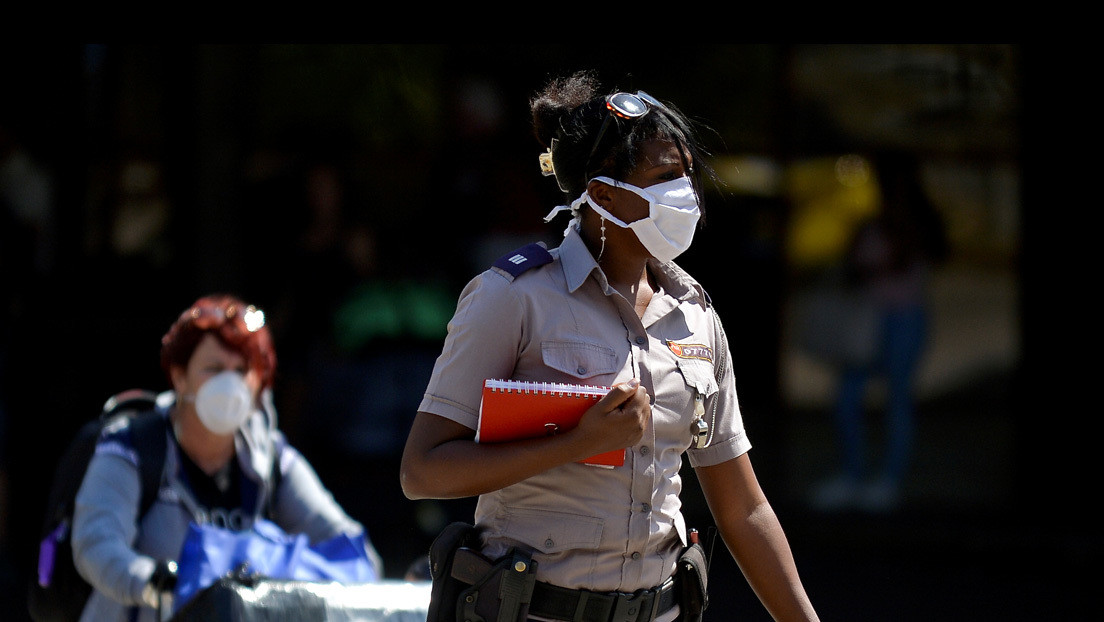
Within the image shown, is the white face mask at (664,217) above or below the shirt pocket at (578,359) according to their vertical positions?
above

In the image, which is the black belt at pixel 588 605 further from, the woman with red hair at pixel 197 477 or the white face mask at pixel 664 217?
the woman with red hair at pixel 197 477

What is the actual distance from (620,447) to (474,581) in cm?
34

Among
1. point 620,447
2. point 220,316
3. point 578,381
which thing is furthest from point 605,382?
point 220,316

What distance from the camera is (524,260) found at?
7.29ft

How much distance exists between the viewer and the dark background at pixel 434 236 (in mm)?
7098

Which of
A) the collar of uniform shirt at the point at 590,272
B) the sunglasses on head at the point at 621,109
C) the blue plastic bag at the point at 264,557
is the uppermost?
the sunglasses on head at the point at 621,109

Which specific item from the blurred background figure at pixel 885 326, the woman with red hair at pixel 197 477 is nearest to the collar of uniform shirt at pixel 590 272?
the woman with red hair at pixel 197 477

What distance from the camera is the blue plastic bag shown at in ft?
10.0

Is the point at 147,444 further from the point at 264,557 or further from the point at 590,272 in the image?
the point at 590,272

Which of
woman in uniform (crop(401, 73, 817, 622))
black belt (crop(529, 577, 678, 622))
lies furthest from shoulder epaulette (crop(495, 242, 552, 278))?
black belt (crop(529, 577, 678, 622))

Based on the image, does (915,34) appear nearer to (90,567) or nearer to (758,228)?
(758,228)

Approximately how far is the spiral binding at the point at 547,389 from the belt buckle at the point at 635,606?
0.37 m

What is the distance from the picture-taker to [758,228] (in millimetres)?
7562

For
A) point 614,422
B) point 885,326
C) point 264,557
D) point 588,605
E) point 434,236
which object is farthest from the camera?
point 434,236
